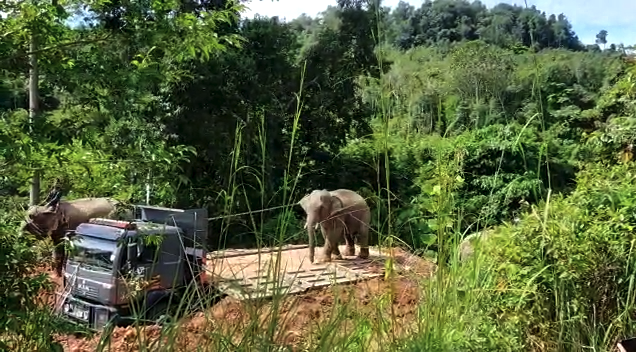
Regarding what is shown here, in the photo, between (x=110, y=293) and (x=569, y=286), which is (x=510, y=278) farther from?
(x=110, y=293)

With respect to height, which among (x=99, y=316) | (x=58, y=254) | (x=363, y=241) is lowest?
(x=99, y=316)

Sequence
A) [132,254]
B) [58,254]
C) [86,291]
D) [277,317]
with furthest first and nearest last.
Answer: [86,291] < [132,254] < [58,254] < [277,317]

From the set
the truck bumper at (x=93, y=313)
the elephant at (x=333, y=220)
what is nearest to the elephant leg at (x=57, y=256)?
the truck bumper at (x=93, y=313)

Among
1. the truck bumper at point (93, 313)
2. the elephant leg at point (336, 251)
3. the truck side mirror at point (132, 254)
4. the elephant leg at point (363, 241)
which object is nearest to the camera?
the truck side mirror at point (132, 254)

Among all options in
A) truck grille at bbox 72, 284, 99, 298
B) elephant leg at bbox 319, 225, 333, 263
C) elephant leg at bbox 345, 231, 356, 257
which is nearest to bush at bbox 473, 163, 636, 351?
truck grille at bbox 72, 284, 99, 298

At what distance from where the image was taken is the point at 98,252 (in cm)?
504

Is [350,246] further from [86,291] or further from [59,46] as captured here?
[59,46]

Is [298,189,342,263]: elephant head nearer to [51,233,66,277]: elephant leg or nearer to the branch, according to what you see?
[51,233,66,277]: elephant leg

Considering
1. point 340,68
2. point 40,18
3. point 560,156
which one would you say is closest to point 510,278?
point 40,18

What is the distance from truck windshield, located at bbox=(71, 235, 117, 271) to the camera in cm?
499

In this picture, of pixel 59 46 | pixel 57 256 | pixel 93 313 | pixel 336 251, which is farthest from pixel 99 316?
pixel 59 46

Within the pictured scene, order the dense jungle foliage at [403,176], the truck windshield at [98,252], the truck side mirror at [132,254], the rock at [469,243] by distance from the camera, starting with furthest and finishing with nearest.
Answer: the truck windshield at [98,252]
the truck side mirror at [132,254]
the rock at [469,243]
the dense jungle foliage at [403,176]

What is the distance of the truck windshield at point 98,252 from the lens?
4.99m

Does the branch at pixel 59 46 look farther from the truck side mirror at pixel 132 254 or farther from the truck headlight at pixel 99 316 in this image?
the truck headlight at pixel 99 316
